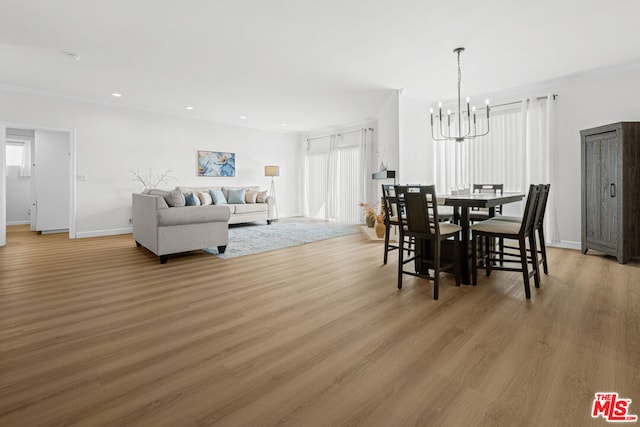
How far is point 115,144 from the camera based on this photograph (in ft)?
19.7

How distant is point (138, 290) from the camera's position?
2770 millimetres

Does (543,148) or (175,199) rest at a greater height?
(543,148)

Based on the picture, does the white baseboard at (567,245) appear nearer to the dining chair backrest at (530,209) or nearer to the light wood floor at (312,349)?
the light wood floor at (312,349)

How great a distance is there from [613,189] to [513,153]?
151cm

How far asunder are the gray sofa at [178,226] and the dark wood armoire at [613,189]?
191 inches

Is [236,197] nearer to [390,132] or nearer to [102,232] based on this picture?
[102,232]

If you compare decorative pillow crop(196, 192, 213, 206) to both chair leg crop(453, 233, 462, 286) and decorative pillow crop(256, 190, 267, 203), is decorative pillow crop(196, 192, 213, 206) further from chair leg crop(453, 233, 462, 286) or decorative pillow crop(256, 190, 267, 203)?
chair leg crop(453, 233, 462, 286)

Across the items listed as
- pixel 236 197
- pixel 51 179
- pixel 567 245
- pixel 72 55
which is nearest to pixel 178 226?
pixel 72 55

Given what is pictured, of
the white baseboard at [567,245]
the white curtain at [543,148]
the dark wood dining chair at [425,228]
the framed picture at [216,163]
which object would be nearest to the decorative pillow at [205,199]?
the framed picture at [216,163]

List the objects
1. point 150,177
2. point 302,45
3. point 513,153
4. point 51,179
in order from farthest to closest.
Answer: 1. point 150,177
2. point 51,179
3. point 513,153
4. point 302,45

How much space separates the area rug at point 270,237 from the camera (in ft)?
14.5

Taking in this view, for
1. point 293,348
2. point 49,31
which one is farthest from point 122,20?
point 293,348

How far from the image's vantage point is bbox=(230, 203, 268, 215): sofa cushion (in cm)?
696

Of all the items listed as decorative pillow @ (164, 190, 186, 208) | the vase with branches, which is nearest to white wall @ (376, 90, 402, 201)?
decorative pillow @ (164, 190, 186, 208)
